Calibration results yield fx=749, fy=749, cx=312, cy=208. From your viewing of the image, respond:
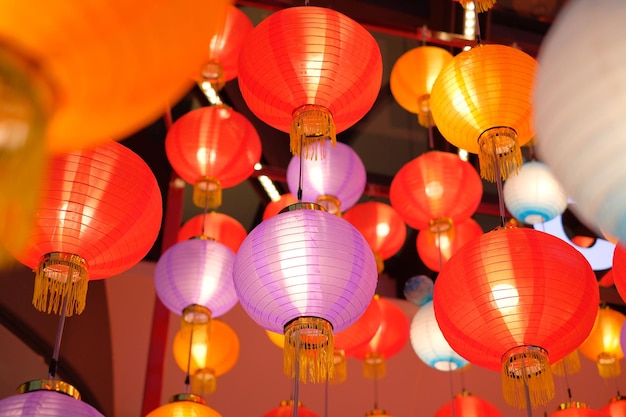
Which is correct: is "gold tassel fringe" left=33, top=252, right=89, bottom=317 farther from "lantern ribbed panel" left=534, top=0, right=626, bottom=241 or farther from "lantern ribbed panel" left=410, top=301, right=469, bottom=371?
"lantern ribbed panel" left=410, top=301, right=469, bottom=371

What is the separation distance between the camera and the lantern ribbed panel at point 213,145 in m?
2.87

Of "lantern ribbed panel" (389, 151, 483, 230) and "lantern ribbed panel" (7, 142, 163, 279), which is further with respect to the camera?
"lantern ribbed panel" (389, 151, 483, 230)

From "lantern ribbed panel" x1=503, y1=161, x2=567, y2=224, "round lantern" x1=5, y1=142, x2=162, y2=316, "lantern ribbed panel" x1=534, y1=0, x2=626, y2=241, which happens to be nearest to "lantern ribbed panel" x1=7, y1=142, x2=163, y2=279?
"round lantern" x1=5, y1=142, x2=162, y2=316

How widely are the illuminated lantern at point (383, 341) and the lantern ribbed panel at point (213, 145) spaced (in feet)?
2.89

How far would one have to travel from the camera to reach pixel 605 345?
138 inches

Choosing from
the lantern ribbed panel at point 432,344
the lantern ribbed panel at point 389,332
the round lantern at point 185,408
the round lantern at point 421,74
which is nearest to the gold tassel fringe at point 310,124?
the round lantern at point 185,408

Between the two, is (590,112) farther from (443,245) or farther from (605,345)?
(605,345)

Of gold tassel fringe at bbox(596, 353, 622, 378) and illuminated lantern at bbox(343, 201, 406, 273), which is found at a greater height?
illuminated lantern at bbox(343, 201, 406, 273)

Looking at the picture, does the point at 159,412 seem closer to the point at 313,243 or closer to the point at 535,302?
the point at 313,243

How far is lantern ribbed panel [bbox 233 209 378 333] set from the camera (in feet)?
5.75

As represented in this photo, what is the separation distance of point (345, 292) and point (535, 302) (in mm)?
448

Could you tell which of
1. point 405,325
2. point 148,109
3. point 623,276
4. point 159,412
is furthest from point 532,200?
point 148,109

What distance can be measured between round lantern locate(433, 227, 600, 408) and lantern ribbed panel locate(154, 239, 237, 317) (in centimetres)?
106

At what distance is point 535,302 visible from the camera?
69.6 inches
